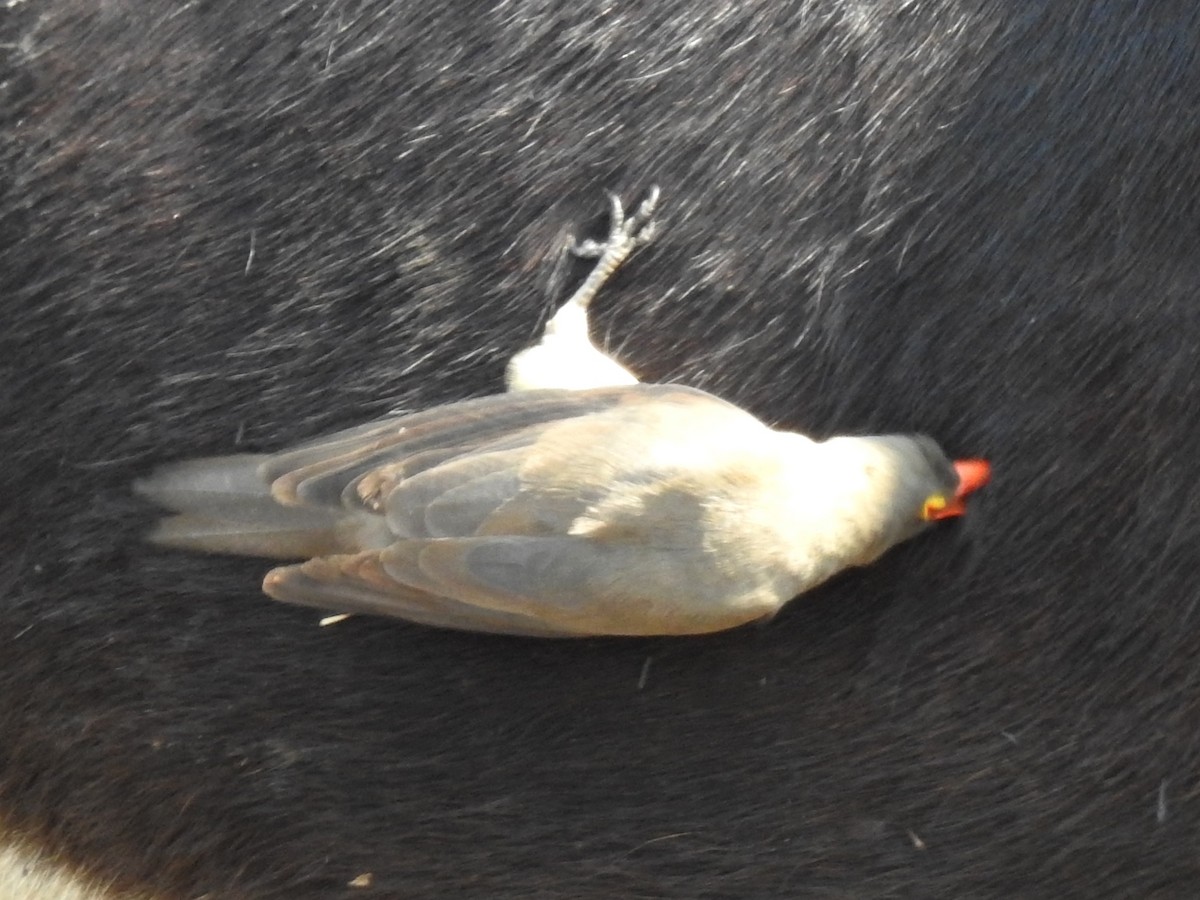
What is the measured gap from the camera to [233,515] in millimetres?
1058

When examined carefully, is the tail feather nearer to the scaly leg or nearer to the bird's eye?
the scaly leg

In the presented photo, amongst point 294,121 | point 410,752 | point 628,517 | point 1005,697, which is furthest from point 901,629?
point 294,121

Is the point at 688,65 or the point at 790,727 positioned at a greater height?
the point at 688,65

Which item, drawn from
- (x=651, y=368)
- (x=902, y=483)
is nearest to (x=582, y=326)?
(x=651, y=368)

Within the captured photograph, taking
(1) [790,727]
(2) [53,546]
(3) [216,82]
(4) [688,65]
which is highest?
(3) [216,82]

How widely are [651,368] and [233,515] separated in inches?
13.5

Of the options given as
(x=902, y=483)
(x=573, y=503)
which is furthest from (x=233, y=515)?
(x=902, y=483)

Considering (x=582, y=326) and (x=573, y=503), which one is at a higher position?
(x=582, y=326)

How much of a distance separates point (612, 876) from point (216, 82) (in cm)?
68

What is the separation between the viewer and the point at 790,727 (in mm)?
1050

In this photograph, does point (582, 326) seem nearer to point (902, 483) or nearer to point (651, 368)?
point (651, 368)

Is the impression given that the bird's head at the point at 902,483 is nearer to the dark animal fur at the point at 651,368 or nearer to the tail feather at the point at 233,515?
the dark animal fur at the point at 651,368

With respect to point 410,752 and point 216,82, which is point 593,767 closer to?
point 410,752

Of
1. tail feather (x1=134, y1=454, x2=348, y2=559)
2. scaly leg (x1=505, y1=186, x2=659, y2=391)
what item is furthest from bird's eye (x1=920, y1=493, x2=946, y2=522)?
tail feather (x1=134, y1=454, x2=348, y2=559)
